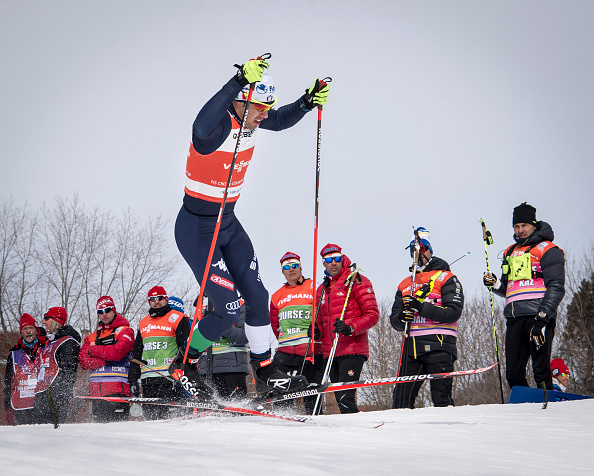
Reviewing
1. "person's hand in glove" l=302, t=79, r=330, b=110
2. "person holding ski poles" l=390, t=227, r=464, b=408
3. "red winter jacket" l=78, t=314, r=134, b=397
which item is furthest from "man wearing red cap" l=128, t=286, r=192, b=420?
"person's hand in glove" l=302, t=79, r=330, b=110

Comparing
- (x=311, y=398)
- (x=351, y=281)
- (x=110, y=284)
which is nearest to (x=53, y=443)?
(x=311, y=398)

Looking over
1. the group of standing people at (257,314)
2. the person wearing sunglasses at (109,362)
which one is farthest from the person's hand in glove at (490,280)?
the person wearing sunglasses at (109,362)

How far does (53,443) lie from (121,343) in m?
4.09

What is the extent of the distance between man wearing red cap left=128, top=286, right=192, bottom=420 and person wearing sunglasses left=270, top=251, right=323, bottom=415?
35.6 inches

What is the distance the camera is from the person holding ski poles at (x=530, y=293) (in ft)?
17.2

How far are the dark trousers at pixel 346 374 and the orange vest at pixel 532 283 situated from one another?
1448 mm

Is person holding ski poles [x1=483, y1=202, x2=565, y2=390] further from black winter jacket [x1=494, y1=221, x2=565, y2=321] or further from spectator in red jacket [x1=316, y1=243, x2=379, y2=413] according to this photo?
spectator in red jacket [x1=316, y1=243, x2=379, y2=413]

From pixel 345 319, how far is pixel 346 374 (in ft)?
1.70

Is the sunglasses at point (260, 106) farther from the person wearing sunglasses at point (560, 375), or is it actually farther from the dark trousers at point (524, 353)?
the person wearing sunglasses at point (560, 375)

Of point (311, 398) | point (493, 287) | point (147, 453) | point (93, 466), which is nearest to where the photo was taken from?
point (93, 466)

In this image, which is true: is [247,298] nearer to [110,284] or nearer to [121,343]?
[121,343]

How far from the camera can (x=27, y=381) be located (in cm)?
613

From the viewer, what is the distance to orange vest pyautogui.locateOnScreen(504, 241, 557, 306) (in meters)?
5.49

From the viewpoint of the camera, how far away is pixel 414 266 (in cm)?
601
